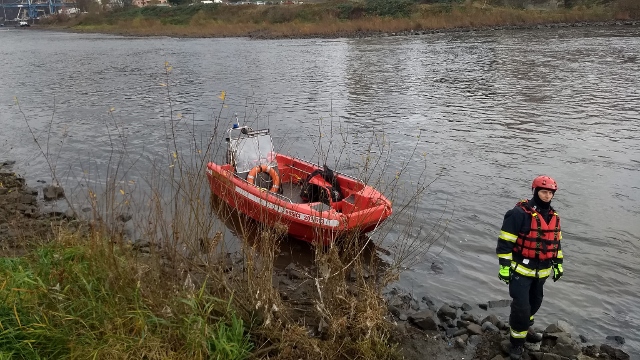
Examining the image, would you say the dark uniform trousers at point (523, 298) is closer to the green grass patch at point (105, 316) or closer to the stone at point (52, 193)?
the green grass patch at point (105, 316)

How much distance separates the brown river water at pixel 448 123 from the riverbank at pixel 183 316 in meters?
1.61

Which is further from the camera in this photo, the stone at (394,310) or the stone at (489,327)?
the stone at (394,310)

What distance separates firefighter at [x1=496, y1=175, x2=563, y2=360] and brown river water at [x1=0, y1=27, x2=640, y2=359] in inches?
63.1

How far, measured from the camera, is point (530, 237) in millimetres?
4730

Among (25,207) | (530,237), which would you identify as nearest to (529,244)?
(530,237)

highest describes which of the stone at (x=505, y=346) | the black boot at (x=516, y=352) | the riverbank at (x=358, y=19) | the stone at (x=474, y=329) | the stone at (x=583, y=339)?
the riverbank at (x=358, y=19)

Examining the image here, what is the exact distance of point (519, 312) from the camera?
498 cm

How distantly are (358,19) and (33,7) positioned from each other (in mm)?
85308

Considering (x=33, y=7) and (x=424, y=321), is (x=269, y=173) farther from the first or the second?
(x=33, y=7)

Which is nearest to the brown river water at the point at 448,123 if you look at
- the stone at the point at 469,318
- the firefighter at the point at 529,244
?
the stone at the point at 469,318

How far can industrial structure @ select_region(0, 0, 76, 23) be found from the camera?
108 metres

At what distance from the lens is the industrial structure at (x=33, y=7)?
354 ft

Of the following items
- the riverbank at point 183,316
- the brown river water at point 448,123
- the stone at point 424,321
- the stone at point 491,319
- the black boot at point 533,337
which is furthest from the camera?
the brown river water at point 448,123

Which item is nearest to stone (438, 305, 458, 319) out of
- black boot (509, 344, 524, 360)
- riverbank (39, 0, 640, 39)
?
black boot (509, 344, 524, 360)
